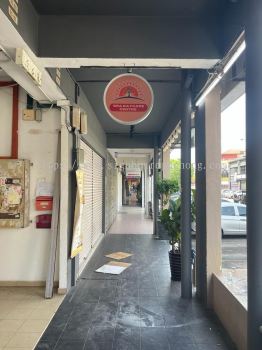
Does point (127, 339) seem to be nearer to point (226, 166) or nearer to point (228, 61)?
point (228, 61)

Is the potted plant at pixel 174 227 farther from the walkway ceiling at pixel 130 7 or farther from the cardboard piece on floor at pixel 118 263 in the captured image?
the walkway ceiling at pixel 130 7

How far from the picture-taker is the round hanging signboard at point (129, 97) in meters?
2.83

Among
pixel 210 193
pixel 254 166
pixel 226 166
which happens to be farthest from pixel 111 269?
pixel 254 166

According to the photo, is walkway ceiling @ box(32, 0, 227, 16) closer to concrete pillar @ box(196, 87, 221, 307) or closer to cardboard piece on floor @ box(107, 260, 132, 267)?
concrete pillar @ box(196, 87, 221, 307)

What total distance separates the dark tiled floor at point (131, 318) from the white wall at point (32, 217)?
0.72 meters

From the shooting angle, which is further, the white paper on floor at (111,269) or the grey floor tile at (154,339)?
the white paper on floor at (111,269)

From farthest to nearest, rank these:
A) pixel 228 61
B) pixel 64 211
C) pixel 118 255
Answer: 1. pixel 118 255
2. pixel 64 211
3. pixel 228 61


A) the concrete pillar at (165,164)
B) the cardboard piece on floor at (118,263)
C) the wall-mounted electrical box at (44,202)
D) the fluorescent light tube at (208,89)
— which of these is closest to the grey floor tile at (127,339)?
the wall-mounted electrical box at (44,202)

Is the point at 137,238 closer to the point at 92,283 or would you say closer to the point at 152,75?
the point at 92,283

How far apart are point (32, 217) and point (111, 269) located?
5.52 feet

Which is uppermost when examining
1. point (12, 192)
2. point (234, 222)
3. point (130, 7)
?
point (130, 7)

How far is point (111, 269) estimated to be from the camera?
4.84 meters

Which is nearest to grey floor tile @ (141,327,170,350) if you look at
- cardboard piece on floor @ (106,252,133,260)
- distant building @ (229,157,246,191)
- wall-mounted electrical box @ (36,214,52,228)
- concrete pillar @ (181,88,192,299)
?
concrete pillar @ (181,88,192,299)

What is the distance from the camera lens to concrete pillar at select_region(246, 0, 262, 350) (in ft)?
5.85
